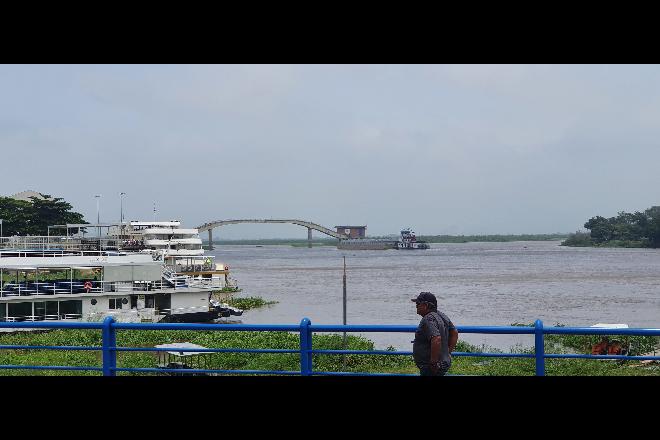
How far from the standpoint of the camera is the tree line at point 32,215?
78.1m

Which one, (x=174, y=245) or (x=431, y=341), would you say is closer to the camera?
→ (x=431, y=341)

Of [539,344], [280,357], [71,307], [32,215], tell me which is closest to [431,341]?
[539,344]

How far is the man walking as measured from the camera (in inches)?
259

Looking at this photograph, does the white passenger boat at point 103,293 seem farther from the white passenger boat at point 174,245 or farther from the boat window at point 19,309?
the white passenger boat at point 174,245

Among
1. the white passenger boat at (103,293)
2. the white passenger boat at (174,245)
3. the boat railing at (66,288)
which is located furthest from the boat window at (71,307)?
the white passenger boat at (174,245)

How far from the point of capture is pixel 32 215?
3125 inches

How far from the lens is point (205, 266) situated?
2677 inches

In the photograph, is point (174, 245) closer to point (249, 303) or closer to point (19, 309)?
point (249, 303)

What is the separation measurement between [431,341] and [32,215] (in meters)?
80.0

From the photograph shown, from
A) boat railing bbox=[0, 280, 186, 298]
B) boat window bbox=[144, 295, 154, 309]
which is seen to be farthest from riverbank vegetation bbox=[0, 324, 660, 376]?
boat window bbox=[144, 295, 154, 309]
